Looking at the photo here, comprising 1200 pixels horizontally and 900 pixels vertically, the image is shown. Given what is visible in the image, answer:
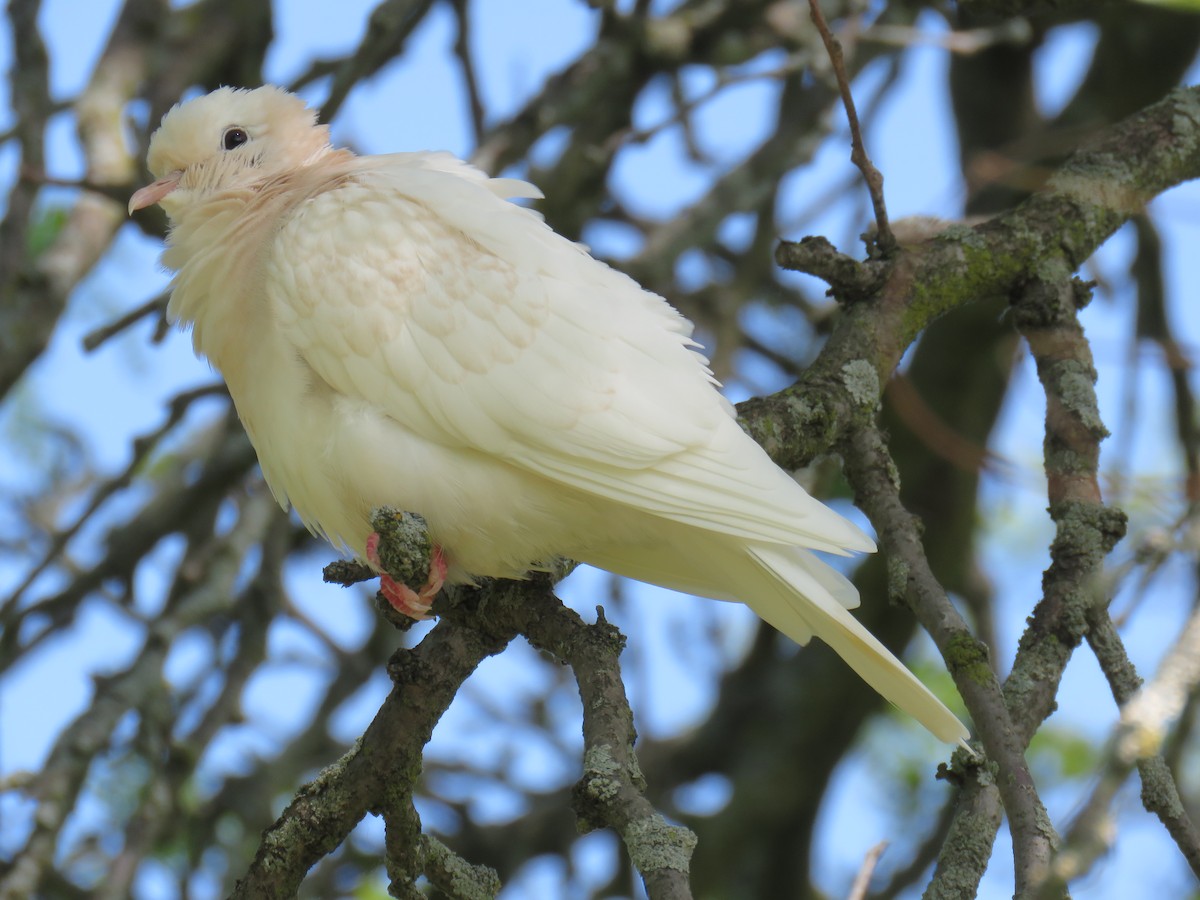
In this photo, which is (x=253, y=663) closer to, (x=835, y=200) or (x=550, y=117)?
(x=550, y=117)

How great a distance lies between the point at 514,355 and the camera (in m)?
3.32

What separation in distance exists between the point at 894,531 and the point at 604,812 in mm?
1103

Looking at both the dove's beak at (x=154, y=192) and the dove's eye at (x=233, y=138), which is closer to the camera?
the dove's beak at (x=154, y=192)

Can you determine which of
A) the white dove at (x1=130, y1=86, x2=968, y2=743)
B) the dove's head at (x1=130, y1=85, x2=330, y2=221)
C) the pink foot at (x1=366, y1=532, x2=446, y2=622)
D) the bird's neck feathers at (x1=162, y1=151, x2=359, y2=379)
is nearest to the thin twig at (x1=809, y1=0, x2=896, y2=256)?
the white dove at (x1=130, y1=86, x2=968, y2=743)

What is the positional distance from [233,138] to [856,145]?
1755 mm

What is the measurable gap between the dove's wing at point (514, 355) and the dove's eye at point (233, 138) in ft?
1.93

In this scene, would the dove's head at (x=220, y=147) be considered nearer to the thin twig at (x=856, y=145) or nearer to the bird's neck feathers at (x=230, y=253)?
the bird's neck feathers at (x=230, y=253)

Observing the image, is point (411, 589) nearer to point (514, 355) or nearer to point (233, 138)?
point (514, 355)

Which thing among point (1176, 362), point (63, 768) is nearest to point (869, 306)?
point (1176, 362)

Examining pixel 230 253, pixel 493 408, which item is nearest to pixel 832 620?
pixel 493 408

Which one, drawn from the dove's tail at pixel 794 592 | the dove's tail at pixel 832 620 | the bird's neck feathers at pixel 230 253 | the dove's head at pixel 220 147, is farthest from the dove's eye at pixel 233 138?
the dove's tail at pixel 832 620

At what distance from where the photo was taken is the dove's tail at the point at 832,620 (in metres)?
2.86

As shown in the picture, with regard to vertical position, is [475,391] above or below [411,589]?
above

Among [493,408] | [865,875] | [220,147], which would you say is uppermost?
[220,147]
